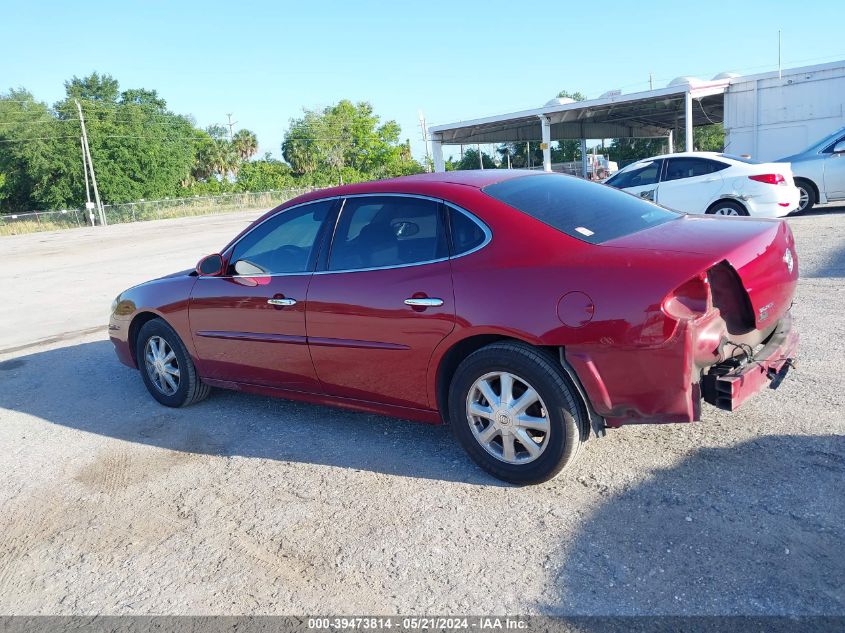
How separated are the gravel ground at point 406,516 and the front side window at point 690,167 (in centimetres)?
697

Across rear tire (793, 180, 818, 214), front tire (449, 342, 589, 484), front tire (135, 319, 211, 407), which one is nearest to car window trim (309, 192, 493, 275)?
front tire (449, 342, 589, 484)

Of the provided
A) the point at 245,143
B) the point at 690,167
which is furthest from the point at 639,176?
the point at 245,143

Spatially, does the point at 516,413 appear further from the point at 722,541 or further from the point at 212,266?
the point at 212,266

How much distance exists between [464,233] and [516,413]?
1.01m

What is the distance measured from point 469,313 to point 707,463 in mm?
1506

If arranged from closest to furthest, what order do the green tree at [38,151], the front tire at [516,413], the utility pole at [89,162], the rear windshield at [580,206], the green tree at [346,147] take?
the front tire at [516,413], the rear windshield at [580,206], the utility pole at [89,162], the green tree at [38,151], the green tree at [346,147]

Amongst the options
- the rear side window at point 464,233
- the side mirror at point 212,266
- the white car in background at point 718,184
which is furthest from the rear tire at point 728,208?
the side mirror at point 212,266

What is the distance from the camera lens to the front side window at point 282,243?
4.50 meters

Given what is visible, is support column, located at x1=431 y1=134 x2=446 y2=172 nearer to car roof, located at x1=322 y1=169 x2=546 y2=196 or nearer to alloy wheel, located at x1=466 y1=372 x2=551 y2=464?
car roof, located at x1=322 y1=169 x2=546 y2=196

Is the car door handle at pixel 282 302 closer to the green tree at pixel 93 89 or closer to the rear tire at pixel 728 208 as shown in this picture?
the rear tire at pixel 728 208

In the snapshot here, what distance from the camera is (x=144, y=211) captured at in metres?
53.9

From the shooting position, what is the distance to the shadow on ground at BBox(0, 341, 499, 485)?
13.7 feet

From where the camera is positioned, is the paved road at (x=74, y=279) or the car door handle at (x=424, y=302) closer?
the car door handle at (x=424, y=302)

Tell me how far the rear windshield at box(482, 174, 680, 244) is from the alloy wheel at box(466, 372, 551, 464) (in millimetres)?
848
